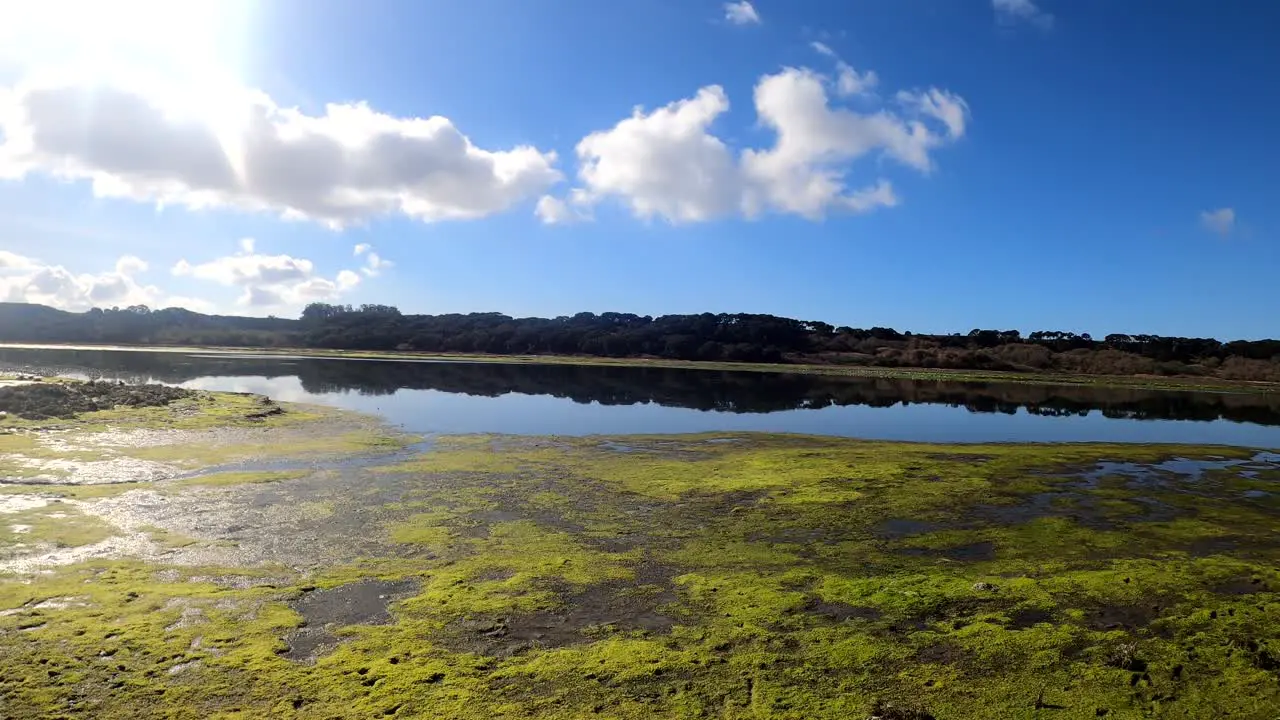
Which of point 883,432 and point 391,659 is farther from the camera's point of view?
point 883,432

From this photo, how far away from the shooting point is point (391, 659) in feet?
25.8

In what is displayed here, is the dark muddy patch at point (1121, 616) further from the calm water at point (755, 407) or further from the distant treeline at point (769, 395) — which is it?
the distant treeline at point (769, 395)

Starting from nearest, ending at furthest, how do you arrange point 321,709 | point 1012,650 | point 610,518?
point 321,709, point 1012,650, point 610,518

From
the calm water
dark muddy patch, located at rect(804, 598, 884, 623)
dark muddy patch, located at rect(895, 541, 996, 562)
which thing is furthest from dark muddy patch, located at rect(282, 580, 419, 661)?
the calm water

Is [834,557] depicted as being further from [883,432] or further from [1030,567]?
[883,432]

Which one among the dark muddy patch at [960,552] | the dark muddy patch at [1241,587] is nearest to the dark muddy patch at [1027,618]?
the dark muddy patch at [960,552]

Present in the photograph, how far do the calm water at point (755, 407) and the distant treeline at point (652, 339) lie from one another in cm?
6040

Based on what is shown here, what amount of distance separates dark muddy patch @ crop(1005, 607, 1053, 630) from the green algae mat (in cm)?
7

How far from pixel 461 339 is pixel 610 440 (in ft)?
455

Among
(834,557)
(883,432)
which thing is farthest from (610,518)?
(883,432)

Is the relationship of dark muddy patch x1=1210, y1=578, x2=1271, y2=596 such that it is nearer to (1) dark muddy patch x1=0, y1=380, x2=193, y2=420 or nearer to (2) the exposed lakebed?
(2) the exposed lakebed

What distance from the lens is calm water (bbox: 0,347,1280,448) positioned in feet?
114

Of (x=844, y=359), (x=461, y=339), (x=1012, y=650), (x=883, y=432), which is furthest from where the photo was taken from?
(x=461, y=339)

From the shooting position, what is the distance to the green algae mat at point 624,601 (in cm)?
716
